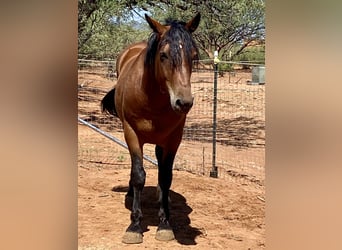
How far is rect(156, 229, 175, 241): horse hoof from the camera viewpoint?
1.59m

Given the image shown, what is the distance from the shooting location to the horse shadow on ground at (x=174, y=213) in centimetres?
166

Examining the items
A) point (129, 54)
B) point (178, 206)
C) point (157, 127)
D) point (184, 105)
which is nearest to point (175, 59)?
point (184, 105)

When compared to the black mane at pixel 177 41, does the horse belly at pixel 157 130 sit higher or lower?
lower

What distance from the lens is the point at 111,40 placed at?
3.64 m

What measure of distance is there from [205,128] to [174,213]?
5.46 ft

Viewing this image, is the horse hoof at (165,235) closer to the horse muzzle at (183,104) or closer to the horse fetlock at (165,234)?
the horse fetlock at (165,234)

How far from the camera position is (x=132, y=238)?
5.08 ft

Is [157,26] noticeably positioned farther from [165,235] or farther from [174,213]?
[174,213]

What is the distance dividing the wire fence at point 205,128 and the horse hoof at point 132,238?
1142mm

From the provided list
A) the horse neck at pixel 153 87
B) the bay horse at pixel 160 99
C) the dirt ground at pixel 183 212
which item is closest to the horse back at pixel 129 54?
the bay horse at pixel 160 99

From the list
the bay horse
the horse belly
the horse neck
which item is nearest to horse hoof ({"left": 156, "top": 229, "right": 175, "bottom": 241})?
the bay horse
